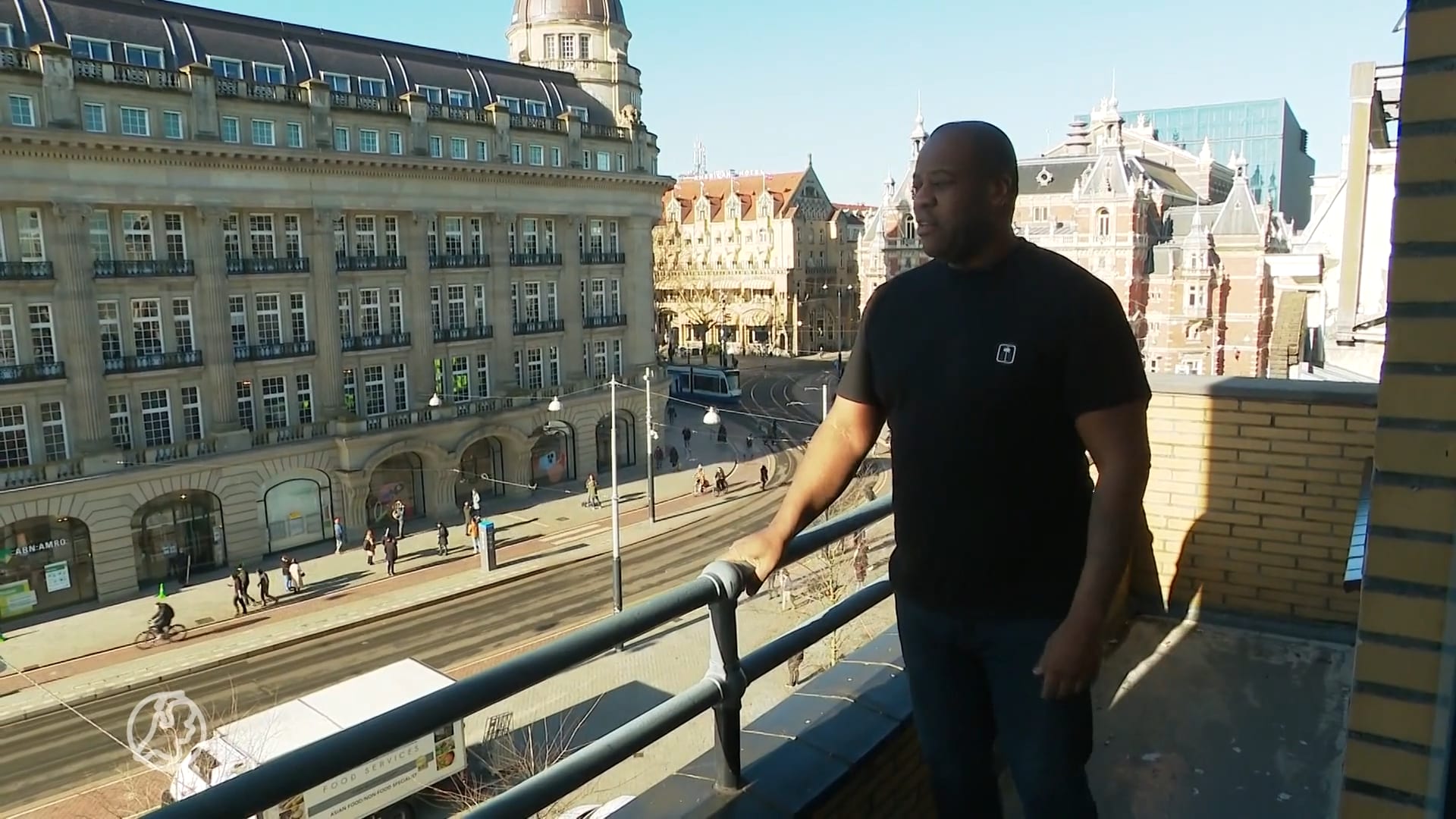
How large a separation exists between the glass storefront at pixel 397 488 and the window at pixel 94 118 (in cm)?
1423

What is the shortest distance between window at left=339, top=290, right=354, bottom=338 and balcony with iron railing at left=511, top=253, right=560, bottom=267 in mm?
7614

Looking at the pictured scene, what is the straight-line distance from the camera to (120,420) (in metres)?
31.3

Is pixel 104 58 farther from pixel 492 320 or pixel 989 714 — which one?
pixel 989 714

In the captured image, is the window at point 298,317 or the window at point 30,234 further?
the window at point 298,317

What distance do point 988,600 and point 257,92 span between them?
36.6 meters

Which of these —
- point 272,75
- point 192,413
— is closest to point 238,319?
point 192,413

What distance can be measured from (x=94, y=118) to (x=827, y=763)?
1344 inches

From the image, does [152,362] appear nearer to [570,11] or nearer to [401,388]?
[401,388]

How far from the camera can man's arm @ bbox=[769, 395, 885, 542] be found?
3043 mm

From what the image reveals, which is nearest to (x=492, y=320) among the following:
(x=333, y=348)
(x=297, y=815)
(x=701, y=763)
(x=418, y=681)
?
(x=333, y=348)

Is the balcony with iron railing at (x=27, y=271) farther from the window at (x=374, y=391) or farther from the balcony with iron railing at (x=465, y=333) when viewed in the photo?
the balcony with iron railing at (x=465, y=333)

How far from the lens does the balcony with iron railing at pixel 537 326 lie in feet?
140

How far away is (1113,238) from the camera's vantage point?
7062 cm

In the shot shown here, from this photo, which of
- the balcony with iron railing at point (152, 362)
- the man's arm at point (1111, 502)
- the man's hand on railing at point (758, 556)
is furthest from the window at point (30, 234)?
the man's arm at point (1111, 502)
